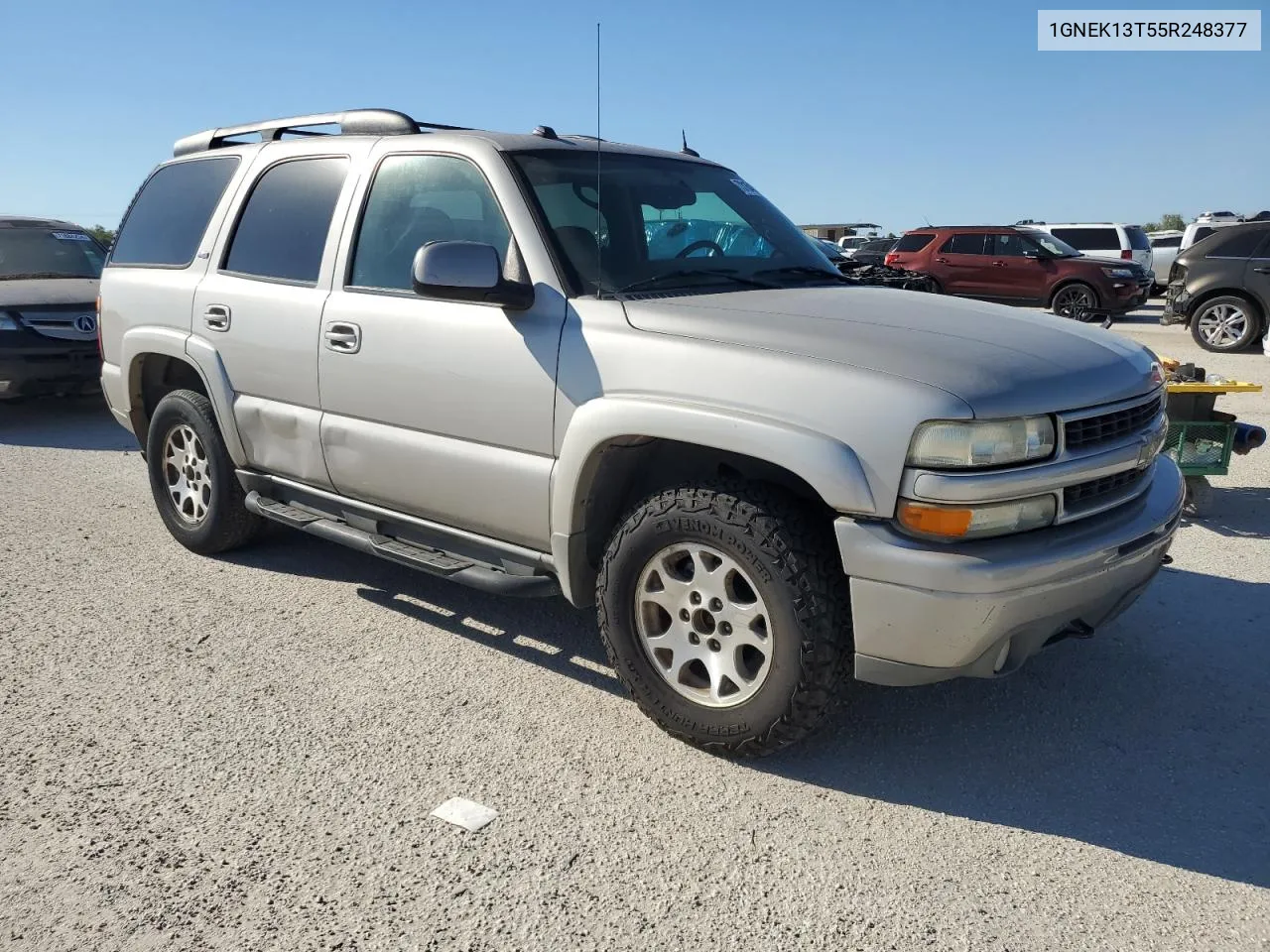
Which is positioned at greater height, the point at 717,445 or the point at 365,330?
the point at 365,330

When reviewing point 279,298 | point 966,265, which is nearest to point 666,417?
point 279,298

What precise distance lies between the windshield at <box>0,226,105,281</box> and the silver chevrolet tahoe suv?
249 inches

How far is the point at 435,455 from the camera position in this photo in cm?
379

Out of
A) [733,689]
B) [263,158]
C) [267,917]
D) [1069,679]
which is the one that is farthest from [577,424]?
[263,158]

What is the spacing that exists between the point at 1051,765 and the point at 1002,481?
3.50 ft

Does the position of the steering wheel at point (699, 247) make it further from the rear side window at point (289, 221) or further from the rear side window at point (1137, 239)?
the rear side window at point (1137, 239)

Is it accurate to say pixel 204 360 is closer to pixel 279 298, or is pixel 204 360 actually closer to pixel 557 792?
pixel 279 298

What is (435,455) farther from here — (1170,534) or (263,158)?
(1170,534)

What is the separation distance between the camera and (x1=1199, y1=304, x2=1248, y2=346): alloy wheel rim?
1338 centimetres

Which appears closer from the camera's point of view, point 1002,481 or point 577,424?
point 1002,481

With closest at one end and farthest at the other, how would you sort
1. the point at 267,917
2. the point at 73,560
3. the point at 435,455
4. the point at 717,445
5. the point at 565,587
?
the point at 267,917
the point at 717,445
the point at 565,587
the point at 435,455
the point at 73,560

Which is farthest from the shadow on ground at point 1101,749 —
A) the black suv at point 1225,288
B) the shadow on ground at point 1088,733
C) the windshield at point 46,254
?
the black suv at point 1225,288

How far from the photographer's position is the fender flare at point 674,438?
110 inches

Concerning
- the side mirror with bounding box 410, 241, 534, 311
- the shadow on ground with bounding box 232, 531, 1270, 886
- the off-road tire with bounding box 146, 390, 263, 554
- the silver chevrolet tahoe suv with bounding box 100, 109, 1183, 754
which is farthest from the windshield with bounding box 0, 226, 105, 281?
the side mirror with bounding box 410, 241, 534, 311
